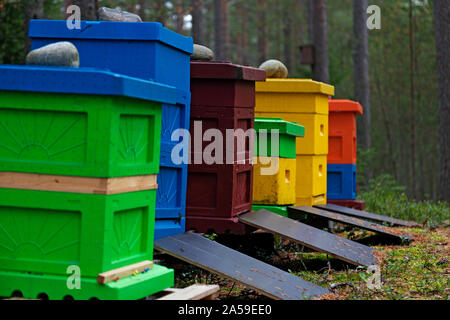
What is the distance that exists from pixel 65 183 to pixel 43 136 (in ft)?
1.00

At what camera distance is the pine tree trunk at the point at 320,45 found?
48.4 feet

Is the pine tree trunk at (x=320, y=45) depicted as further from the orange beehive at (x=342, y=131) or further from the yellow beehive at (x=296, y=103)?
the yellow beehive at (x=296, y=103)

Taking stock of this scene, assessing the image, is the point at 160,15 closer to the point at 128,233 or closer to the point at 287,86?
the point at 287,86

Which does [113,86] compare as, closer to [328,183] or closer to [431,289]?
[431,289]

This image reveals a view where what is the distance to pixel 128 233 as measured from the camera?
155 inches

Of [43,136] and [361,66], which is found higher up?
[361,66]

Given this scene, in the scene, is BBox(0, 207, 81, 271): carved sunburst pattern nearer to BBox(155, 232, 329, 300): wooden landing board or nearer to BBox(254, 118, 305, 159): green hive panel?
BBox(155, 232, 329, 300): wooden landing board

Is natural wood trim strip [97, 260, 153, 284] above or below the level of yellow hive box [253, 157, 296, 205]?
below

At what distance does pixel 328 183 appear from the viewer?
9695 mm

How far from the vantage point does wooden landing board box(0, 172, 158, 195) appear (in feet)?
11.7

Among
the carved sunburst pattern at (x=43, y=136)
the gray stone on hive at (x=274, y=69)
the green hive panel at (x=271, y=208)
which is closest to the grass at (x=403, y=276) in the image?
the green hive panel at (x=271, y=208)

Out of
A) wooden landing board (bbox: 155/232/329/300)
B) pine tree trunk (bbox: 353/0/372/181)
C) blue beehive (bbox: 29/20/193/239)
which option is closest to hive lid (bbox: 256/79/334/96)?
blue beehive (bbox: 29/20/193/239)

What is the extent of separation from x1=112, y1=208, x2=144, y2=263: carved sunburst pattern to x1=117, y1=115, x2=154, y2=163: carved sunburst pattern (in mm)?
329
